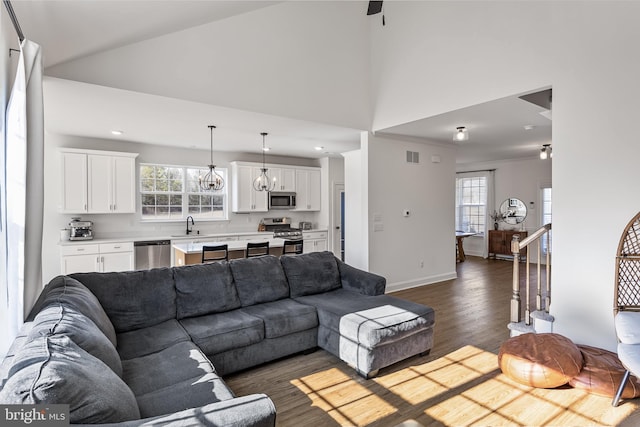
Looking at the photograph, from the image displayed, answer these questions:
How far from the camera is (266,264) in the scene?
3635 millimetres

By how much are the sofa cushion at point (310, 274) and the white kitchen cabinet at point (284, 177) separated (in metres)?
3.89

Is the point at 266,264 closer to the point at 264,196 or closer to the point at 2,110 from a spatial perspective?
the point at 2,110

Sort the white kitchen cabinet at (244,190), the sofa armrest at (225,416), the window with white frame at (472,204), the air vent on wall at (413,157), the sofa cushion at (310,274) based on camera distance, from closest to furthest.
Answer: the sofa armrest at (225,416) → the sofa cushion at (310,274) → the air vent on wall at (413,157) → the white kitchen cabinet at (244,190) → the window with white frame at (472,204)

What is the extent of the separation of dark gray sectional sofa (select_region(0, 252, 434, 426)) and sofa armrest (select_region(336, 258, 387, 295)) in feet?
0.04

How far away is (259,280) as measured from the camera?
137 inches

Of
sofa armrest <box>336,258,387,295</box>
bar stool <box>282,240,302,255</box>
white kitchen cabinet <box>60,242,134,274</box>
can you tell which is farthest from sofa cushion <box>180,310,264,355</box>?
white kitchen cabinet <box>60,242,134,274</box>

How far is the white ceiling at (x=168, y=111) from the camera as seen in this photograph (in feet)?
8.59

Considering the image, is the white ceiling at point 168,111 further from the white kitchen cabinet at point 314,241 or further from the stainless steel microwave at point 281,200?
the white kitchen cabinet at point 314,241

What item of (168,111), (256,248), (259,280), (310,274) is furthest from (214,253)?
(168,111)

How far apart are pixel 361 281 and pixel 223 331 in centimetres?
164

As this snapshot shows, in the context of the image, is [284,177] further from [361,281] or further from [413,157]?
[361,281]

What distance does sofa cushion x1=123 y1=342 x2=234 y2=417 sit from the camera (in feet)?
5.64

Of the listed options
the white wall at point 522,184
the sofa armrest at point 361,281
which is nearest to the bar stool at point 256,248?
the sofa armrest at point 361,281

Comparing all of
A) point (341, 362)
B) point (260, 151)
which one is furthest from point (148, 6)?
point (260, 151)
